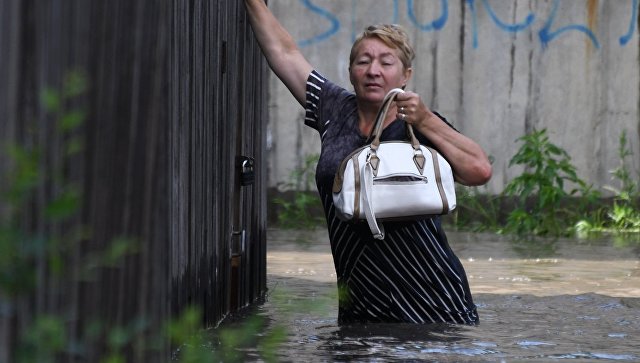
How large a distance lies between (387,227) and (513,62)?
20.5ft

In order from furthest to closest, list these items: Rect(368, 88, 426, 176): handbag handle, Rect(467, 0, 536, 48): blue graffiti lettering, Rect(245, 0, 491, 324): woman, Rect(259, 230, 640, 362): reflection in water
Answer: Rect(467, 0, 536, 48): blue graffiti lettering, Rect(245, 0, 491, 324): woman, Rect(368, 88, 426, 176): handbag handle, Rect(259, 230, 640, 362): reflection in water

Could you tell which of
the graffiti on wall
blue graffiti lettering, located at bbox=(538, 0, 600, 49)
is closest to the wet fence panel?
the graffiti on wall

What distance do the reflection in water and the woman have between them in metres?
0.09

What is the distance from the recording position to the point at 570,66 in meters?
10.9

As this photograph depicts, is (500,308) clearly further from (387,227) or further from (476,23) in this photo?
(476,23)

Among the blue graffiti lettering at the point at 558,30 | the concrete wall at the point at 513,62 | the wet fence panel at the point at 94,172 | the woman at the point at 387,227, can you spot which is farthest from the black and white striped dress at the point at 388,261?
the blue graffiti lettering at the point at 558,30

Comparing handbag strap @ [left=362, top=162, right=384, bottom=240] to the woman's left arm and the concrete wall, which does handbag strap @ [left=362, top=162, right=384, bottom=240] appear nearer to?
the woman's left arm

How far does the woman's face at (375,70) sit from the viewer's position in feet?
16.4

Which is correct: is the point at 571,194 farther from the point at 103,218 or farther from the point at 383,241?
the point at 103,218

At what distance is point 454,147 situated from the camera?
4887 mm

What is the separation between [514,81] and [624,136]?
0.97 m

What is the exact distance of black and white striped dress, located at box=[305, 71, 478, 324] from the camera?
196 inches

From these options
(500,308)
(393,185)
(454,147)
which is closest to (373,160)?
(393,185)

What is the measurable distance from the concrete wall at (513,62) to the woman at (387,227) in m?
5.88
